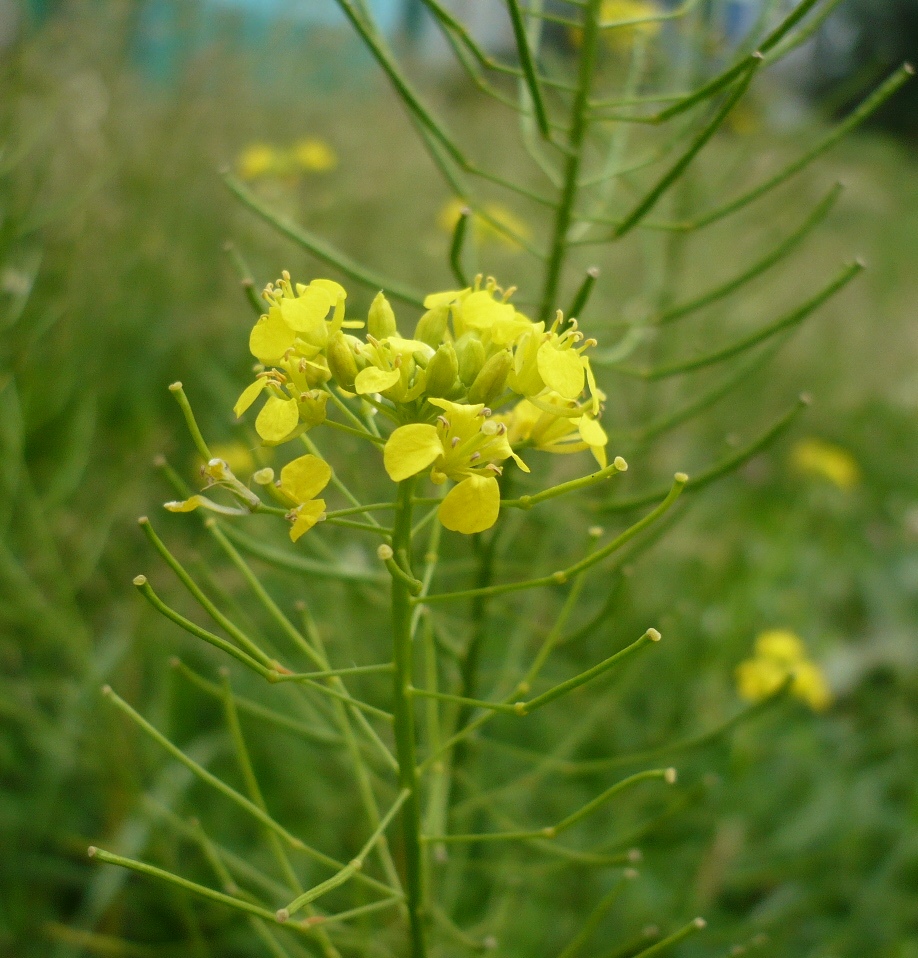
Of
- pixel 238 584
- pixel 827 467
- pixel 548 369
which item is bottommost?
pixel 238 584

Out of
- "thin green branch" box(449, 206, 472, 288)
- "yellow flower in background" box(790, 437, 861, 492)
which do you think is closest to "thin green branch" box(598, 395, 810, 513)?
"thin green branch" box(449, 206, 472, 288)

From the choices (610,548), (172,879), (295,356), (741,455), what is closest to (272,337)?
(295,356)

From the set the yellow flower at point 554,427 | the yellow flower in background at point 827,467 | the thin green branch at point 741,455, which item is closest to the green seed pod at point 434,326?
the yellow flower at point 554,427

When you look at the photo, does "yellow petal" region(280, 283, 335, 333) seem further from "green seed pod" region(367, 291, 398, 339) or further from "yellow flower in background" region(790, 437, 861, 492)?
"yellow flower in background" region(790, 437, 861, 492)

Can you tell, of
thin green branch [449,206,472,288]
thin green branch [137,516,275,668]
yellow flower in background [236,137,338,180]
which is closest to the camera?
thin green branch [137,516,275,668]

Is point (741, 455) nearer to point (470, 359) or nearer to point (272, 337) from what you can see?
point (470, 359)

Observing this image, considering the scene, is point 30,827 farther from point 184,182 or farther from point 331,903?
point 184,182
